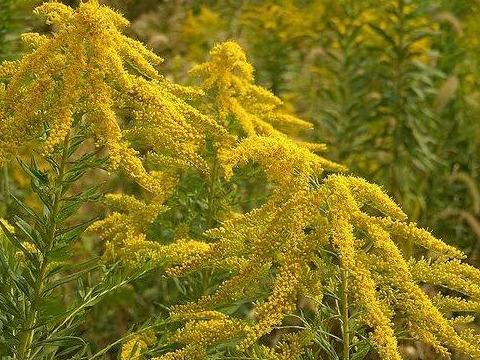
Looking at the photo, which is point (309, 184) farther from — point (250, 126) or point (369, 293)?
point (250, 126)

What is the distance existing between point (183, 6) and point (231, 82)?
18.2 feet

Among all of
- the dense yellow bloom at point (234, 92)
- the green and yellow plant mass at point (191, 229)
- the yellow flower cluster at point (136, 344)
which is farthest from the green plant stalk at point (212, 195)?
the yellow flower cluster at point (136, 344)

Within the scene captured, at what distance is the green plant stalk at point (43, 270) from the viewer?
2.94 metres

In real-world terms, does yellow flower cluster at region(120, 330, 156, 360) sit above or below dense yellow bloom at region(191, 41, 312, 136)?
below

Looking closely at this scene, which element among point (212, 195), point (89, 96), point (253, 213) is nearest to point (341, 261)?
point (253, 213)

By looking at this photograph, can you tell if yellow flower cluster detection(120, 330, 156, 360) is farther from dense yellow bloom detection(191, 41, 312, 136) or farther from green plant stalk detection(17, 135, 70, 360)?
dense yellow bloom detection(191, 41, 312, 136)

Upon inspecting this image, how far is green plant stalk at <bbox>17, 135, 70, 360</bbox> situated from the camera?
2.94 m

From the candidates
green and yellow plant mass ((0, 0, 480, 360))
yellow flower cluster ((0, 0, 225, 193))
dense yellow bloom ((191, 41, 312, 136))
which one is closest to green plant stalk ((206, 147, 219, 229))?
green and yellow plant mass ((0, 0, 480, 360))

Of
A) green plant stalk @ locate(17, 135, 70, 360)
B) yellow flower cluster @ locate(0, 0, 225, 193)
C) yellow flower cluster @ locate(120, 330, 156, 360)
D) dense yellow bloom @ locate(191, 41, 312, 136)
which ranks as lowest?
yellow flower cluster @ locate(120, 330, 156, 360)

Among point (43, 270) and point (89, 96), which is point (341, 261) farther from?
point (43, 270)

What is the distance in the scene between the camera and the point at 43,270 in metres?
3.00

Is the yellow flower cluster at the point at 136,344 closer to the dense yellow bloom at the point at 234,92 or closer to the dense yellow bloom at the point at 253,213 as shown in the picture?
the dense yellow bloom at the point at 253,213

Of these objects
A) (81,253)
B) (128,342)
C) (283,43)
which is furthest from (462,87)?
(128,342)

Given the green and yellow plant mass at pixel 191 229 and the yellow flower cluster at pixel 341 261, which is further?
the green and yellow plant mass at pixel 191 229
